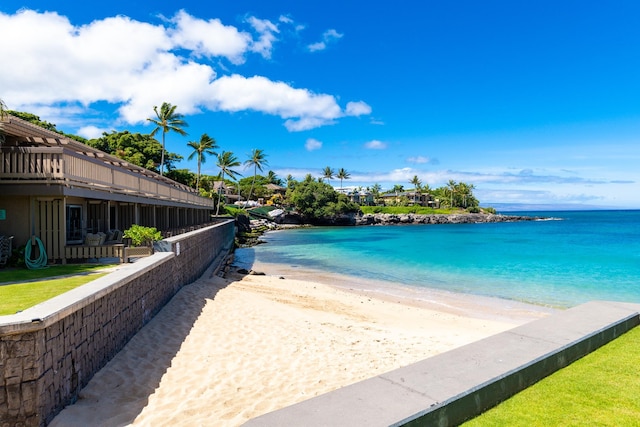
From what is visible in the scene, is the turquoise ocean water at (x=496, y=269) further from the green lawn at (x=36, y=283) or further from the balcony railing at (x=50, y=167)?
the green lawn at (x=36, y=283)

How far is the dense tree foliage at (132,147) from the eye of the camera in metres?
49.2

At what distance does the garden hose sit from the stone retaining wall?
4156 mm

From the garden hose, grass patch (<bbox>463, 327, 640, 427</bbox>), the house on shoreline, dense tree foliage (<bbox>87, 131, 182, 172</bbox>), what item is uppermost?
dense tree foliage (<bbox>87, 131, 182, 172</bbox>)

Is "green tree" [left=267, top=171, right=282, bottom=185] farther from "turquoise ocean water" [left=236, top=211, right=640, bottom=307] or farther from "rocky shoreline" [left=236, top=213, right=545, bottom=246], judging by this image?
"turquoise ocean water" [left=236, top=211, right=640, bottom=307]

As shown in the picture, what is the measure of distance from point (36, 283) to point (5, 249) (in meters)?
3.53

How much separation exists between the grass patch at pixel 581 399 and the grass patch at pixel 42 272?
957 centimetres

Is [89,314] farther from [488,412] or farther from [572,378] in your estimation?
[572,378]

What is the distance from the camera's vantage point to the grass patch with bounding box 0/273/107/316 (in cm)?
606

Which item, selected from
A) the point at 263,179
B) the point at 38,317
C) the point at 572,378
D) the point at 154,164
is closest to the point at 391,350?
the point at 572,378

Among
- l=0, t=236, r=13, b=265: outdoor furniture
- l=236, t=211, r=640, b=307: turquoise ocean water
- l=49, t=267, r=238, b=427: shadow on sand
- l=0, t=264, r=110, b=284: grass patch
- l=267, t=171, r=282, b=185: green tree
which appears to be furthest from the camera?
l=267, t=171, r=282, b=185: green tree

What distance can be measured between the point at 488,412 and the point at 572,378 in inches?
52.2

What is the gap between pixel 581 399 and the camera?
382 centimetres

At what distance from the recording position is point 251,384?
260 inches

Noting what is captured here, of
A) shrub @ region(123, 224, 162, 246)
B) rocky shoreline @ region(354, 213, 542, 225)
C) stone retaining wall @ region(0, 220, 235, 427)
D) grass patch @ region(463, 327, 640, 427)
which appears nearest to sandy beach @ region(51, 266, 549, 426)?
stone retaining wall @ region(0, 220, 235, 427)
